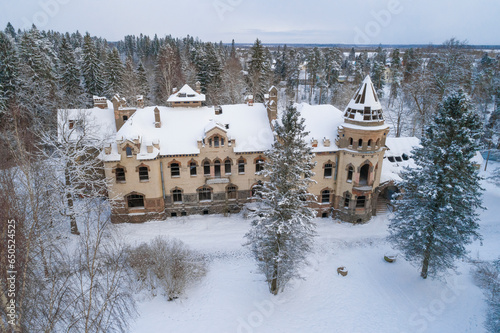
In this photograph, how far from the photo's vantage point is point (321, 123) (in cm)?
3391

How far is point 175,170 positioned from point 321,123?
16.6 m

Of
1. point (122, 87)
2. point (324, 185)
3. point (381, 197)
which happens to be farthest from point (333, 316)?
point (122, 87)

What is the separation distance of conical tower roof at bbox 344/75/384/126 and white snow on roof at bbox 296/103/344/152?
265 cm

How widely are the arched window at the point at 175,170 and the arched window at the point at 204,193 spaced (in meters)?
2.98

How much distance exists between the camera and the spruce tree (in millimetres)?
21547

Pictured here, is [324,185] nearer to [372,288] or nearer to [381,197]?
[381,197]

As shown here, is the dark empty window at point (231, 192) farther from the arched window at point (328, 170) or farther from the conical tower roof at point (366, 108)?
the conical tower roof at point (366, 108)

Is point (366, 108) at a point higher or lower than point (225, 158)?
higher

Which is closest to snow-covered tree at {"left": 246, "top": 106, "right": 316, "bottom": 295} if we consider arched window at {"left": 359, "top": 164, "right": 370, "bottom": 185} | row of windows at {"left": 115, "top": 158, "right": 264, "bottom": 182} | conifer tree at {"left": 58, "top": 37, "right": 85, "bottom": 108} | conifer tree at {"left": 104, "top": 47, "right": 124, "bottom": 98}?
row of windows at {"left": 115, "top": 158, "right": 264, "bottom": 182}

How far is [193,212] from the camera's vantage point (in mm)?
34625

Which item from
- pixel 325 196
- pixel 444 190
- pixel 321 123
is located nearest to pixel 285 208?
pixel 444 190

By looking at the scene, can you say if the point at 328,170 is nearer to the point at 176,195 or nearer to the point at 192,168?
the point at 192,168

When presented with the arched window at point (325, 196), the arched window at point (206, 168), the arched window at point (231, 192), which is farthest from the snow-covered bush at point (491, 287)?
the arched window at point (206, 168)

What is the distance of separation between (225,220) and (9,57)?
46.5 m
